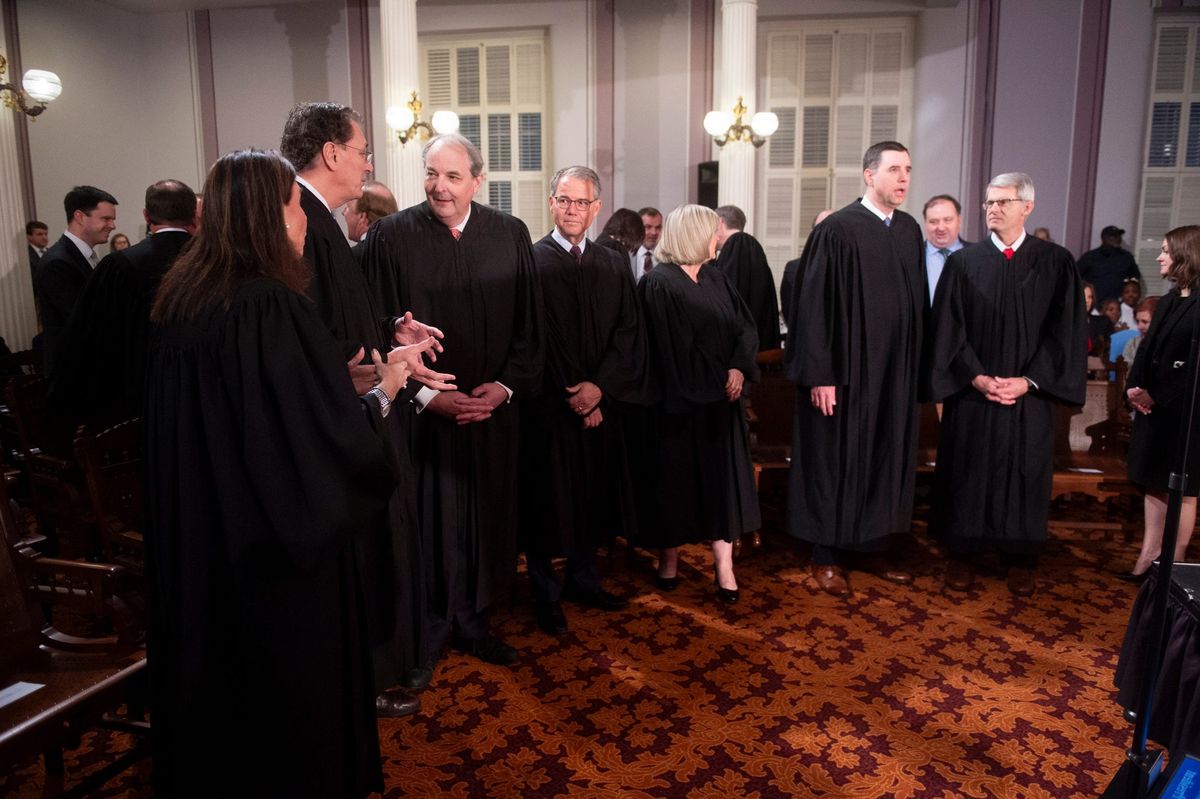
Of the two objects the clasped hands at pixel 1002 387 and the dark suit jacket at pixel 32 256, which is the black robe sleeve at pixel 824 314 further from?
the dark suit jacket at pixel 32 256

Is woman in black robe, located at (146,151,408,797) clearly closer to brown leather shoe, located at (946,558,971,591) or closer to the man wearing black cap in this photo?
brown leather shoe, located at (946,558,971,591)

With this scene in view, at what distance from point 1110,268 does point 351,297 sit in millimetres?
9060

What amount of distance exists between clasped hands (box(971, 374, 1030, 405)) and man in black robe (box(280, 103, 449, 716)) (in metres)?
2.47

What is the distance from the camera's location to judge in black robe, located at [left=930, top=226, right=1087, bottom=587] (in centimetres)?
375

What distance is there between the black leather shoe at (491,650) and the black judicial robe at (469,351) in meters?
0.17

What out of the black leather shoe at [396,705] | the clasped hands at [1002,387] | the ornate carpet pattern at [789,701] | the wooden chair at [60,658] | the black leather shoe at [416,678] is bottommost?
the ornate carpet pattern at [789,701]

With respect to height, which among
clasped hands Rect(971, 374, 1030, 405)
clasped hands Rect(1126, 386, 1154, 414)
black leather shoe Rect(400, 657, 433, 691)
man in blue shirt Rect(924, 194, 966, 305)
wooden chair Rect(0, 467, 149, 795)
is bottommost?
black leather shoe Rect(400, 657, 433, 691)

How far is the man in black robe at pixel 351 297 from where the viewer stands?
7.64 feet

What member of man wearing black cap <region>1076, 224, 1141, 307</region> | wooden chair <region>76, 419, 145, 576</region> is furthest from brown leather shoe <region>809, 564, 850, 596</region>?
man wearing black cap <region>1076, 224, 1141, 307</region>

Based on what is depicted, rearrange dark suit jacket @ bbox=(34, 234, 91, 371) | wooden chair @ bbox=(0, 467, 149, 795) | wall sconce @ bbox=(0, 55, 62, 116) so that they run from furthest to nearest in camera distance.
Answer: wall sconce @ bbox=(0, 55, 62, 116) → dark suit jacket @ bbox=(34, 234, 91, 371) → wooden chair @ bbox=(0, 467, 149, 795)

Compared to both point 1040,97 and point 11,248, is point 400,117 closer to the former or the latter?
point 11,248

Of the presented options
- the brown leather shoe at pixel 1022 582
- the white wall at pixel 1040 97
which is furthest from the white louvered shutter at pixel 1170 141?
the brown leather shoe at pixel 1022 582

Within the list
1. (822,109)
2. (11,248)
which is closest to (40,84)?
(11,248)

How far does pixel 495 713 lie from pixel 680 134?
26.9 ft
